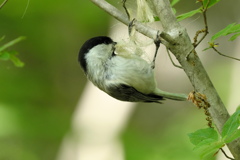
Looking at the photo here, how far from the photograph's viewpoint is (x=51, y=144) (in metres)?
4.79

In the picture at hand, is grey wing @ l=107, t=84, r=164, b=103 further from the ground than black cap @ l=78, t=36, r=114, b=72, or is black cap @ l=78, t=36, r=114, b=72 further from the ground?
black cap @ l=78, t=36, r=114, b=72

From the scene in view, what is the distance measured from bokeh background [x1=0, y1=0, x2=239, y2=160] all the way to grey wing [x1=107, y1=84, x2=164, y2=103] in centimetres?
173

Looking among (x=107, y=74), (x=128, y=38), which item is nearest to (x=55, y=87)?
(x=107, y=74)

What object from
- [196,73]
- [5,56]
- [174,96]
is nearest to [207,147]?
[196,73]

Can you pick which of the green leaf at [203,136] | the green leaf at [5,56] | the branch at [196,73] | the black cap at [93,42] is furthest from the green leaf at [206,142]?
the black cap at [93,42]

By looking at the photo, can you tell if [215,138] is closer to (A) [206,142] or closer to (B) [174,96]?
(A) [206,142]

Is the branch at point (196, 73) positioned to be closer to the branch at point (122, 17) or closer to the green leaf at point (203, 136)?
the branch at point (122, 17)

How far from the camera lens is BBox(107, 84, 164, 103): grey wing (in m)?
2.01

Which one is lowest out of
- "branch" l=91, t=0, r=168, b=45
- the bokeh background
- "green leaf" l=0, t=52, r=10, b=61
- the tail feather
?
the bokeh background

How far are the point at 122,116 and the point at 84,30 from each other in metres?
1.66

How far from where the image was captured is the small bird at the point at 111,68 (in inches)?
77.7

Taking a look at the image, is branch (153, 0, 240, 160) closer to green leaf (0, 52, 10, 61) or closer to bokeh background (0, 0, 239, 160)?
green leaf (0, 52, 10, 61)

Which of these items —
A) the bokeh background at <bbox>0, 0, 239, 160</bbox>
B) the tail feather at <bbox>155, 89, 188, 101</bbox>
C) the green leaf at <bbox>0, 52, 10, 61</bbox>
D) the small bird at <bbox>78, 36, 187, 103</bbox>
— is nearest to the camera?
the green leaf at <bbox>0, 52, 10, 61</bbox>

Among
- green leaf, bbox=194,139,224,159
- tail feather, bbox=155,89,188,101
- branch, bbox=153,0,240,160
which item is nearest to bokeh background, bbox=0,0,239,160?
tail feather, bbox=155,89,188,101
